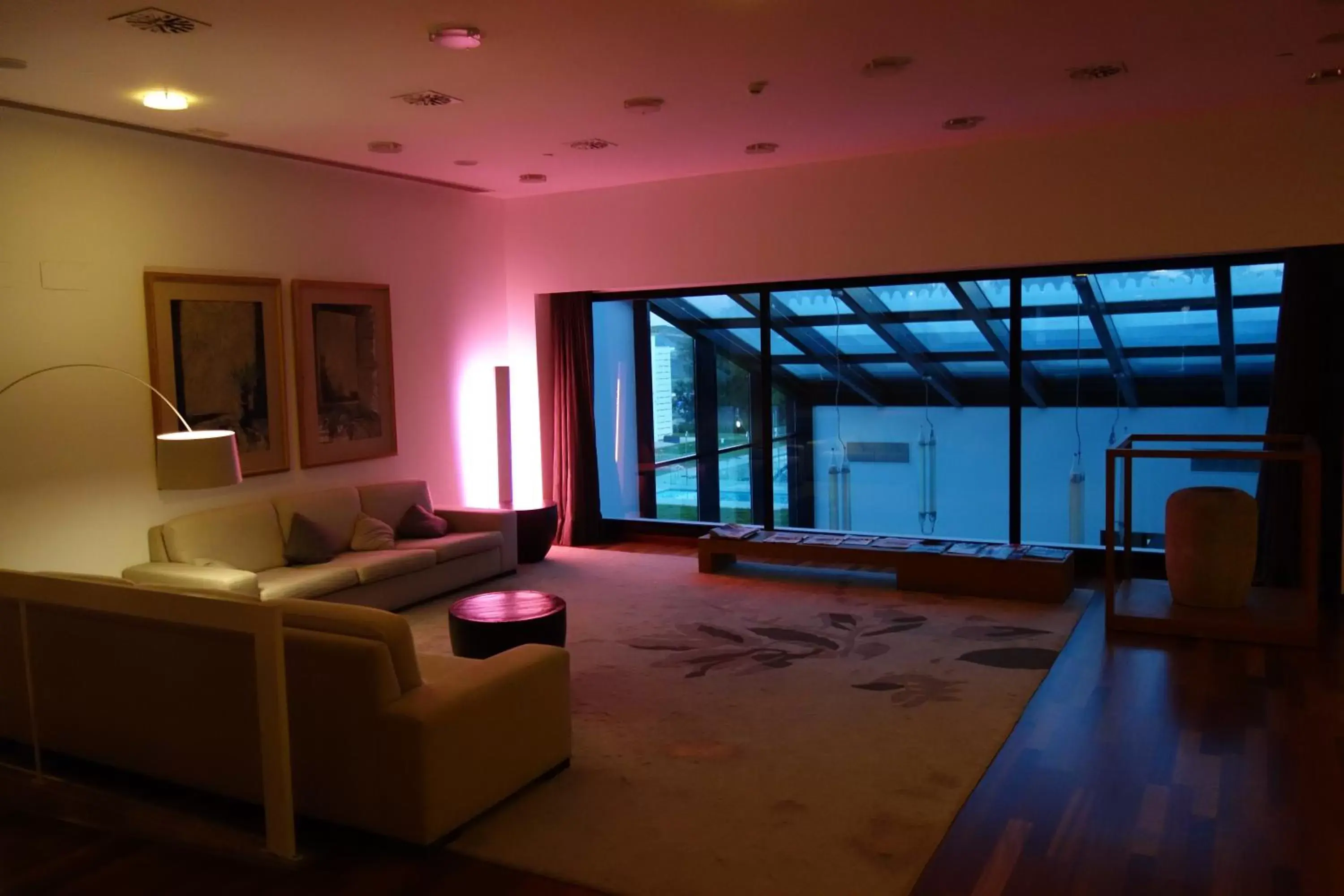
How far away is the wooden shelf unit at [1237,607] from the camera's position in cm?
529

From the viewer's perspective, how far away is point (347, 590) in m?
6.13

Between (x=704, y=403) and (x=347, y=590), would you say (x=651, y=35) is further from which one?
(x=704, y=403)

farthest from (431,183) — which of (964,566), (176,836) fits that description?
(176,836)

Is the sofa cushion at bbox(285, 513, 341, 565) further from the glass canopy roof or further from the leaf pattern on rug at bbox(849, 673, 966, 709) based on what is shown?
the glass canopy roof

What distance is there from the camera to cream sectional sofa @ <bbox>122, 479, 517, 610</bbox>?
18.9ft

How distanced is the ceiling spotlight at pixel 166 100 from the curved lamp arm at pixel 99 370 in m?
1.47

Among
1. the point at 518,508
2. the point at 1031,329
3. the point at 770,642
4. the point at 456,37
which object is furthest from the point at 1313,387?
the point at 518,508

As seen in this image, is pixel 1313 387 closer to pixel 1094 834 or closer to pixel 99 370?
pixel 1094 834

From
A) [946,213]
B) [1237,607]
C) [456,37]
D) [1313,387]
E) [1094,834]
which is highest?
[456,37]

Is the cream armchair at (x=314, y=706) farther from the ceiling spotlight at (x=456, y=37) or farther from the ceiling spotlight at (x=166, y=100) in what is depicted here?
the ceiling spotlight at (x=166, y=100)

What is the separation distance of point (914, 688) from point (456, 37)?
372 cm

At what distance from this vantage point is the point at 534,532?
803 cm

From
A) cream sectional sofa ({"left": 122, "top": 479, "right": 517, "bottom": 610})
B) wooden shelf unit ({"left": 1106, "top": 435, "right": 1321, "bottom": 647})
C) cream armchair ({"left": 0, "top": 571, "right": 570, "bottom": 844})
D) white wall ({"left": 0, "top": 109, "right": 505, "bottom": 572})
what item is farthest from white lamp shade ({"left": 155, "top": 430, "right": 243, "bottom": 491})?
wooden shelf unit ({"left": 1106, "top": 435, "right": 1321, "bottom": 647})

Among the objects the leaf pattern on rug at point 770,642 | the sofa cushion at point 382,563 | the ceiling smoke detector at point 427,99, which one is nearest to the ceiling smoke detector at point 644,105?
the ceiling smoke detector at point 427,99
